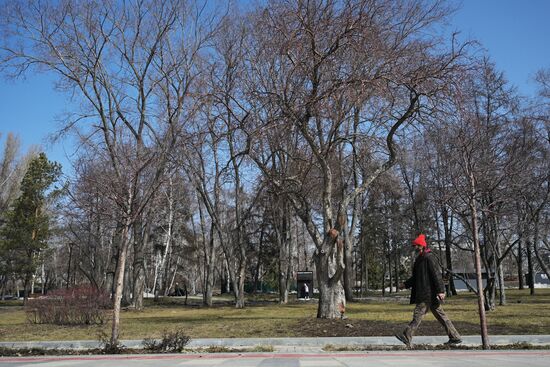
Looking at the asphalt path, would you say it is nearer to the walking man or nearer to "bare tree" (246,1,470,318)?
the walking man

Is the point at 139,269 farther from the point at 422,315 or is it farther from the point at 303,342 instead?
the point at 422,315

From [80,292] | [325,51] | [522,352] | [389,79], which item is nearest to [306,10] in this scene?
[325,51]

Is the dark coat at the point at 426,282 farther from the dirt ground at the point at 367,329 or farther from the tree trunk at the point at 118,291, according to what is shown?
the tree trunk at the point at 118,291

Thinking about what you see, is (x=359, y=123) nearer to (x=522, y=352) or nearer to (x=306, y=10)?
(x=306, y=10)

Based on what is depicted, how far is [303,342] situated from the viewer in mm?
11586

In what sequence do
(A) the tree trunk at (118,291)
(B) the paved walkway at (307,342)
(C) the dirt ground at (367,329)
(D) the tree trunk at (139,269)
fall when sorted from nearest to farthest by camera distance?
(A) the tree trunk at (118,291) < (B) the paved walkway at (307,342) < (C) the dirt ground at (367,329) < (D) the tree trunk at (139,269)

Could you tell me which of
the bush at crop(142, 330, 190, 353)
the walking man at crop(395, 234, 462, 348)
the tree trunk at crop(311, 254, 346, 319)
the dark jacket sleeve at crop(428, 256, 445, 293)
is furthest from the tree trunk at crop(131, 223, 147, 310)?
the dark jacket sleeve at crop(428, 256, 445, 293)

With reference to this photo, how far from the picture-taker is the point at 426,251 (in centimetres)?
995

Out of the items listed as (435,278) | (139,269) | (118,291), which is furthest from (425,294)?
(139,269)

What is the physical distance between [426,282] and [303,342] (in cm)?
350

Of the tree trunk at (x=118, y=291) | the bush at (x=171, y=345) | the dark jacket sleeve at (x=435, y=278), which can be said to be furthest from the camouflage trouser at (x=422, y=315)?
the tree trunk at (x=118, y=291)

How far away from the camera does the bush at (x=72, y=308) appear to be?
59.2ft

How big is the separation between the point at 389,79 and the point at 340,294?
703 cm

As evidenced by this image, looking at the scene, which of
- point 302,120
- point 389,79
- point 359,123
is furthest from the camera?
point 359,123
